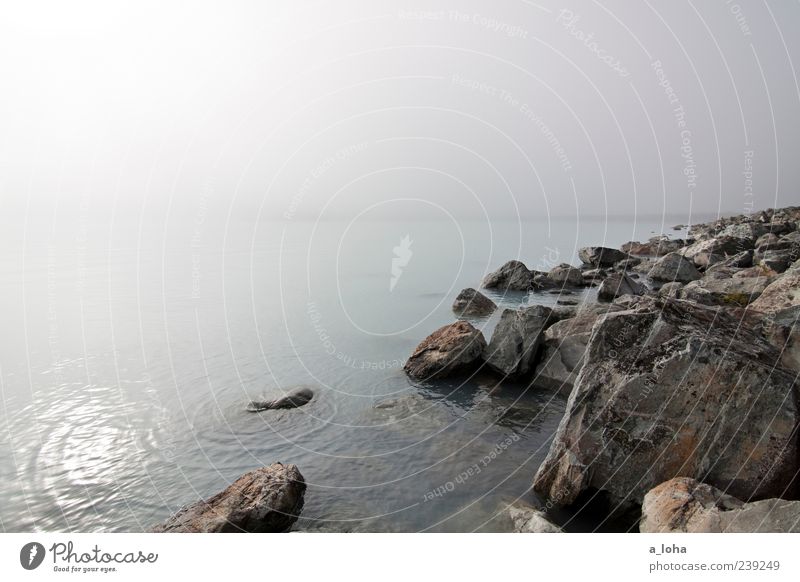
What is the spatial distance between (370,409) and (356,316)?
17446mm

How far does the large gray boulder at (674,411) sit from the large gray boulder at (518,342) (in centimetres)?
837

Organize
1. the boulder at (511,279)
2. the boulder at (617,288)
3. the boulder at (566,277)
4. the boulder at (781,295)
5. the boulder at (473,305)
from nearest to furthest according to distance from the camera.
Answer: the boulder at (781,295) < the boulder at (473,305) < the boulder at (617,288) < the boulder at (511,279) < the boulder at (566,277)

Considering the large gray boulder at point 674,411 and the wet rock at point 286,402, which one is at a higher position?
the large gray boulder at point 674,411

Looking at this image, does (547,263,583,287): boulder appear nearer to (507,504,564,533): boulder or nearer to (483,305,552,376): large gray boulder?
(483,305,552,376): large gray boulder

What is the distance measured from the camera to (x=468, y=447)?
1462 cm

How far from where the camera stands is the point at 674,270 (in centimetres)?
4550

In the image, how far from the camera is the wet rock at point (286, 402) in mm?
18000

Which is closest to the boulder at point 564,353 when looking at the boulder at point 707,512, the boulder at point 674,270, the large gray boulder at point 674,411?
the large gray boulder at point 674,411

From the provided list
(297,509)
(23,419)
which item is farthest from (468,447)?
(23,419)

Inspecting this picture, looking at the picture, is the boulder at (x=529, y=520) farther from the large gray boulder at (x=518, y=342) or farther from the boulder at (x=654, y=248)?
the boulder at (x=654, y=248)

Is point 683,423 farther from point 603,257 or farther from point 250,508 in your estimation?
point 603,257

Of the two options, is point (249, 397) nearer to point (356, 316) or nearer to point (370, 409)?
point (370, 409)
